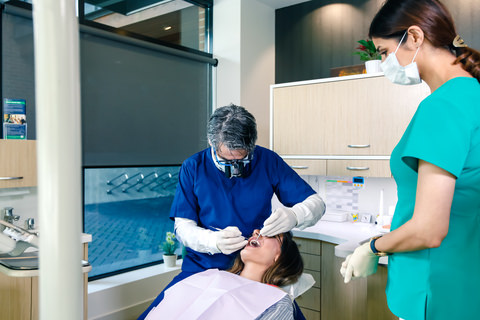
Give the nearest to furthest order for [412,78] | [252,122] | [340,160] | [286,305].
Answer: [412,78], [286,305], [252,122], [340,160]

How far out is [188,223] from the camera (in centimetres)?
195

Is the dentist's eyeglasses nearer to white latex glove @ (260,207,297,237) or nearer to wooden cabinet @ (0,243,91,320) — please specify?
white latex glove @ (260,207,297,237)

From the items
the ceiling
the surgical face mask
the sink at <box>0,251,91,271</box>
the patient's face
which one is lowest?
the patient's face

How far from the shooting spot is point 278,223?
1.93 m

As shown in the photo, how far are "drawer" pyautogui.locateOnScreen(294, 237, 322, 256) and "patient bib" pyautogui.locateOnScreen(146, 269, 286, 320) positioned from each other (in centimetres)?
125

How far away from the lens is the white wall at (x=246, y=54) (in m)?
3.65

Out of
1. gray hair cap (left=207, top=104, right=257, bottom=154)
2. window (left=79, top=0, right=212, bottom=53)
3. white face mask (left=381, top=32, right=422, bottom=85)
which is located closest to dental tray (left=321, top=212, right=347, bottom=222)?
gray hair cap (left=207, top=104, right=257, bottom=154)

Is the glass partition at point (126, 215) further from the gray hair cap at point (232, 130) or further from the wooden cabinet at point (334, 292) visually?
the gray hair cap at point (232, 130)

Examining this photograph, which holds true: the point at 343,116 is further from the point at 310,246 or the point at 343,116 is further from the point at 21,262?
the point at 21,262

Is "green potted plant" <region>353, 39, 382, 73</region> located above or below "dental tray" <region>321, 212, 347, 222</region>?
above

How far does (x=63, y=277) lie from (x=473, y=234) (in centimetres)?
114

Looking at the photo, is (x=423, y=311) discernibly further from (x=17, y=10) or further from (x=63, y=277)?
(x=17, y=10)

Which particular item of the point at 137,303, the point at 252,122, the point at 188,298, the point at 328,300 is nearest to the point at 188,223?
the point at 188,298

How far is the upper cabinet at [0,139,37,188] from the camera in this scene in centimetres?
219
